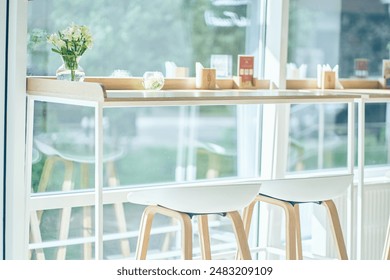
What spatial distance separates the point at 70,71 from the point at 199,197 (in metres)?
0.85

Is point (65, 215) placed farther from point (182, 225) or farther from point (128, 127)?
point (182, 225)

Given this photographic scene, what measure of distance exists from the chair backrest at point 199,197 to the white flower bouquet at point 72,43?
69 cm

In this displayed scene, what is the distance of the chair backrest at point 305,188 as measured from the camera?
3.37 metres

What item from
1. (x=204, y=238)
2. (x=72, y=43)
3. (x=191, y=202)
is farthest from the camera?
(x=72, y=43)

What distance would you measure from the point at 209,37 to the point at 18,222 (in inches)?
50.9

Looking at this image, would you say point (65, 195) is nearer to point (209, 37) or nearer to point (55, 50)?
point (55, 50)

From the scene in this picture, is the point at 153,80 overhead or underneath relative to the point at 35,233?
overhead

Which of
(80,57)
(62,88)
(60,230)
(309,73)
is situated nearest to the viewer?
(62,88)

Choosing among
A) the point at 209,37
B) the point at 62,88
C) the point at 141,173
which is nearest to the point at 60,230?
the point at 141,173

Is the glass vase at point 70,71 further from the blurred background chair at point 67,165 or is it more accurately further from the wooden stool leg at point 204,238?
the wooden stool leg at point 204,238

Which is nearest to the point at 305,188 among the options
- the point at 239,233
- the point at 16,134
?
the point at 239,233

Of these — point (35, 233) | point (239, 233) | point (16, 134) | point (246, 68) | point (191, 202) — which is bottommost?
point (35, 233)

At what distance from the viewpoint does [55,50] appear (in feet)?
11.4

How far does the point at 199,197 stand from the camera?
9.90 ft
